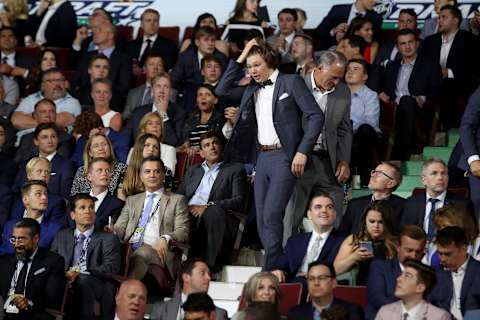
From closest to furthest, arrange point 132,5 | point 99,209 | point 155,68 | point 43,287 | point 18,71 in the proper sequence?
point 43,287, point 99,209, point 155,68, point 18,71, point 132,5

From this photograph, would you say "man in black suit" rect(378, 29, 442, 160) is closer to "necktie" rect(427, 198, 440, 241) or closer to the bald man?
"necktie" rect(427, 198, 440, 241)

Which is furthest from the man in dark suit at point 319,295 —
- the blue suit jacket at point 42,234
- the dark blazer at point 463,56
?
the dark blazer at point 463,56

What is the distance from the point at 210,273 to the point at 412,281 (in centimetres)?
200

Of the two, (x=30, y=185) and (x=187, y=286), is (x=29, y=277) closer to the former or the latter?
(x=187, y=286)

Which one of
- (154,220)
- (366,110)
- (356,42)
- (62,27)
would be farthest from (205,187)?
(62,27)

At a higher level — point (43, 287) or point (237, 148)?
point (237, 148)

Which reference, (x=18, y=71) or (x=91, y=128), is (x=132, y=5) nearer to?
(x=18, y=71)

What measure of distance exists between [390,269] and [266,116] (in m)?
1.41

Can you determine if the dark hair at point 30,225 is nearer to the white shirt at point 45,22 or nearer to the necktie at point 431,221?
the necktie at point 431,221

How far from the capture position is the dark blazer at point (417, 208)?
32.8 ft

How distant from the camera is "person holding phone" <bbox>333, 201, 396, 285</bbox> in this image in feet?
31.2

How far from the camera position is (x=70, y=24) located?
48.8ft

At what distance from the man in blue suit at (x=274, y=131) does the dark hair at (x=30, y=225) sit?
4.60 ft

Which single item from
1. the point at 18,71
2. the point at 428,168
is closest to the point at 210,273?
the point at 428,168
